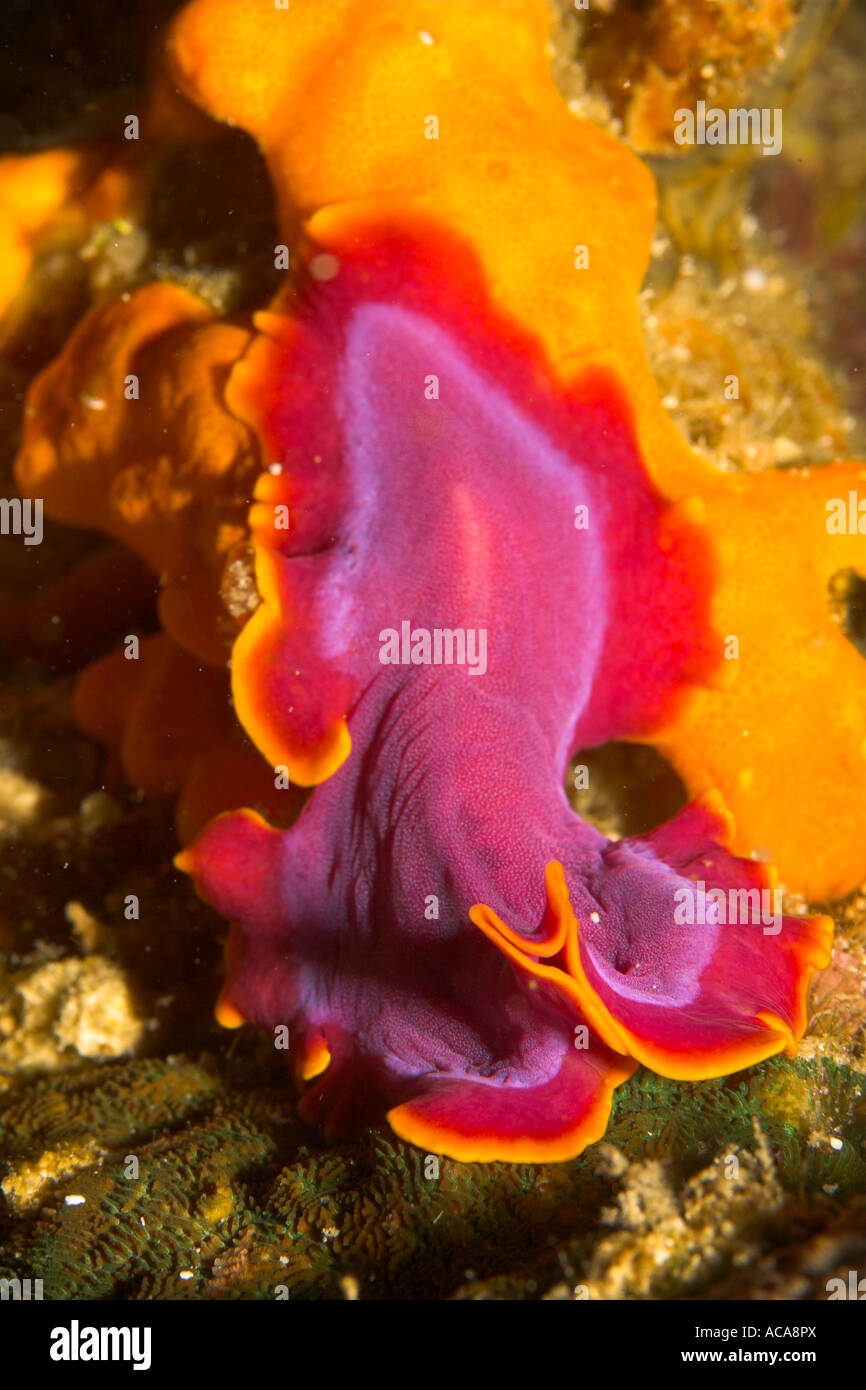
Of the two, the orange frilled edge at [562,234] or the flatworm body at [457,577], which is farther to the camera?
the orange frilled edge at [562,234]

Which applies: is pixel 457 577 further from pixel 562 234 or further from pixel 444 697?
pixel 562 234

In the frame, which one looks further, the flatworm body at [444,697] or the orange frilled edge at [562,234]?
the orange frilled edge at [562,234]

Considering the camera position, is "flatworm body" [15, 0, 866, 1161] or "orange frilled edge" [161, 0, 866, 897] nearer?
"flatworm body" [15, 0, 866, 1161]

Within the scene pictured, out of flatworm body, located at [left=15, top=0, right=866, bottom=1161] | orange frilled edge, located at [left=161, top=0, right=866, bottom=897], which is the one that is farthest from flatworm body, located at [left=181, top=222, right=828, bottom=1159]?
orange frilled edge, located at [left=161, top=0, right=866, bottom=897]

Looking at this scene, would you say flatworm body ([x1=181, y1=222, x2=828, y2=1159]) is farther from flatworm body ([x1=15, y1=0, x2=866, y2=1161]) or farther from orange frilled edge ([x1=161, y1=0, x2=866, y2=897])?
orange frilled edge ([x1=161, y1=0, x2=866, y2=897])

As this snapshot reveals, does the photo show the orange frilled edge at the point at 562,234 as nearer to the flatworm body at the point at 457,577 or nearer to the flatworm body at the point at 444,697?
the flatworm body at the point at 457,577

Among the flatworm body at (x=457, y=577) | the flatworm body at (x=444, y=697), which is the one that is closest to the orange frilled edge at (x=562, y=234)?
the flatworm body at (x=457, y=577)

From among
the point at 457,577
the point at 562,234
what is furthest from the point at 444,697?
the point at 562,234

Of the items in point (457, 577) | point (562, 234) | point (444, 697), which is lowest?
point (444, 697)

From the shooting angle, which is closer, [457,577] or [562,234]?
[457,577]

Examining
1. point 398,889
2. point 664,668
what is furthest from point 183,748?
point 664,668
